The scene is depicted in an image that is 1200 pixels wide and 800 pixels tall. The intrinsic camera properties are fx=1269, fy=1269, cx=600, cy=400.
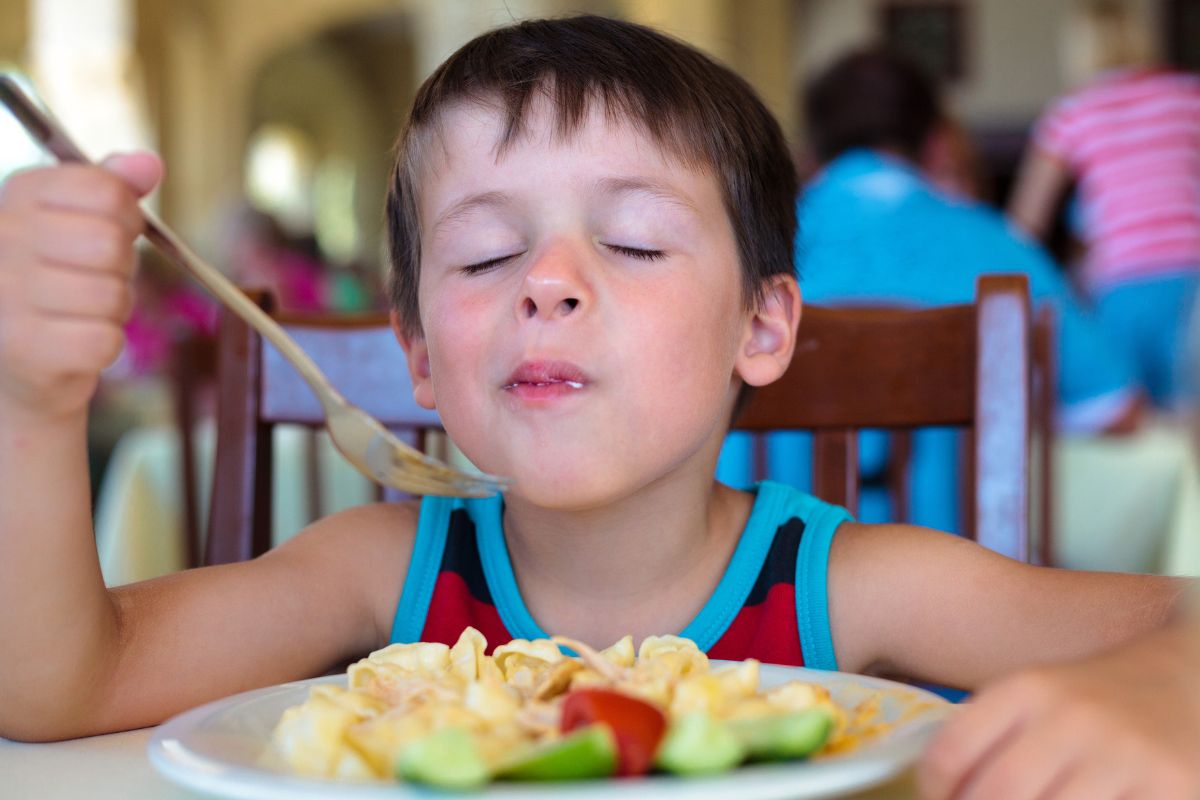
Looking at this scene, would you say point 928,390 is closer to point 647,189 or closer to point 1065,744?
point 647,189

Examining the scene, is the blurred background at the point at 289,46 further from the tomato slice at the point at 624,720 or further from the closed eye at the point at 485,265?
the tomato slice at the point at 624,720

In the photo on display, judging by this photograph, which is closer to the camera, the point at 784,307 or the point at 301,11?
the point at 784,307

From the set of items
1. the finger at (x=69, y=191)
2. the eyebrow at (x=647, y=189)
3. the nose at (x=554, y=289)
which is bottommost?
the nose at (x=554, y=289)

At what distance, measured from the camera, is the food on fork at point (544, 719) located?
411 mm

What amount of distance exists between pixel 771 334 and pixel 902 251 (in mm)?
1080

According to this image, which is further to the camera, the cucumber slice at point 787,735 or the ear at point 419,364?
the ear at point 419,364

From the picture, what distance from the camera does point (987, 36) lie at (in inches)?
337

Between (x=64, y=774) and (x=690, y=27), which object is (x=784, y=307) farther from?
(x=690, y=27)

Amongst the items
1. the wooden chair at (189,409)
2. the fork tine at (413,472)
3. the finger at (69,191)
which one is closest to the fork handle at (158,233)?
the finger at (69,191)

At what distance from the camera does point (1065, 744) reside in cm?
42

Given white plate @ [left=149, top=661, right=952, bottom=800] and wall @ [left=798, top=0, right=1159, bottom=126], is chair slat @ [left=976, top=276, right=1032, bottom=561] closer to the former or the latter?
white plate @ [left=149, top=661, right=952, bottom=800]

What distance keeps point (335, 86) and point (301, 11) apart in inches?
135

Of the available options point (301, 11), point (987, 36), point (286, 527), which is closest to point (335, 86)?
point (301, 11)

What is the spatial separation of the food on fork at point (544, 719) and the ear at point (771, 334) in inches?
16.2
